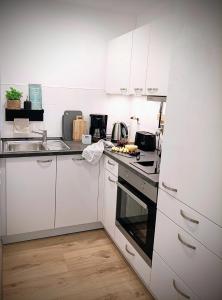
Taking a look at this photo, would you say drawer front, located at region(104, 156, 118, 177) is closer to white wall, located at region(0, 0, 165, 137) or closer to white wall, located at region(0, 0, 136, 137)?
white wall, located at region(0, 0, 165, 137)

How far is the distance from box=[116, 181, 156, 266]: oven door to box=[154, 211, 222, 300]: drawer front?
10 cm

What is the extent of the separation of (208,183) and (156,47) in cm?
127

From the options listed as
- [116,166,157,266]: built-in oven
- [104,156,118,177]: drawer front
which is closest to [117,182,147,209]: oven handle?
[116,166,157,266]: built-in oven

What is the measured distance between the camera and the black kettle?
9.69 feet

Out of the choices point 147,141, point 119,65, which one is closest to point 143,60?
point 119,65

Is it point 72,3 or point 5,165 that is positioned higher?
point 72,3

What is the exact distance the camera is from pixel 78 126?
9.68ft

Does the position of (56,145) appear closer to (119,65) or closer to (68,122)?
(68,122)

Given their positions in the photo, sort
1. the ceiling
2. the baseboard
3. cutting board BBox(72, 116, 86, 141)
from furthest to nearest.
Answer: cutting board BBox(72, 116, 86, 141) → the ceiling → the baseboard

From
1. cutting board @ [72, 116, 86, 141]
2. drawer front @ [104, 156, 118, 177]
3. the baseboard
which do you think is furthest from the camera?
cutting board @ [72, 116, 86, 141]

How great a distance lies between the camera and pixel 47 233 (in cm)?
261

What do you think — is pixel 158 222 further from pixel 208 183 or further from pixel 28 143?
pixel 28 143

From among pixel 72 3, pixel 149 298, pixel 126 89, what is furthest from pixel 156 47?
pixel 149 298

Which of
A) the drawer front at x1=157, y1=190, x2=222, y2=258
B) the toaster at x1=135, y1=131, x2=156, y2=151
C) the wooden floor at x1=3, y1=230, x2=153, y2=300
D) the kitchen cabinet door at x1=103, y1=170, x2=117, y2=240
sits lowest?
the wooden floor at x1=3, y1=230, x2=153, y2=300
